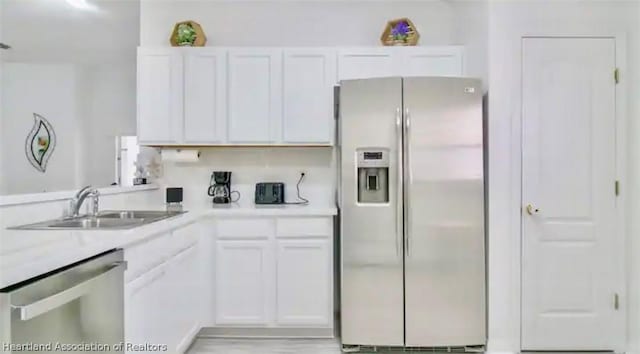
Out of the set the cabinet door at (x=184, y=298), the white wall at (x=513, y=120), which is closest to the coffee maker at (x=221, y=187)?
the cabinet door at (x=184, y=298)

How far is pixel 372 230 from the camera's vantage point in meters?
2.64

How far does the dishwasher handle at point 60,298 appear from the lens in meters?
1.12

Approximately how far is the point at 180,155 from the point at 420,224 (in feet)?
6.59

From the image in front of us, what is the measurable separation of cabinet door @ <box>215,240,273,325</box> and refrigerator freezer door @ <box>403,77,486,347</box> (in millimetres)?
1049

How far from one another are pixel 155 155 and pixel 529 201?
301 centimetres

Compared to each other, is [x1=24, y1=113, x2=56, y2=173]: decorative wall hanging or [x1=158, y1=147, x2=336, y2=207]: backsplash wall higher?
[x1=24, y1=113, x2=56, y2=173]: decorative wall hanging

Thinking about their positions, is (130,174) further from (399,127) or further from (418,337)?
(418,337)

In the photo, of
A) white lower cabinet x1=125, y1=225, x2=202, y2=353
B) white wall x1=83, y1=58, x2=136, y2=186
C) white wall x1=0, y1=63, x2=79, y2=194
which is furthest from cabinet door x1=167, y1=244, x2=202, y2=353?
white wall x1=0, y1=63, x2=79, y2=194

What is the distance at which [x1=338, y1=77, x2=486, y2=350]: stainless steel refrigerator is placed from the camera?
103 inches

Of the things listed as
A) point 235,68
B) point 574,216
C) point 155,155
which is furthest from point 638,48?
point 155,155

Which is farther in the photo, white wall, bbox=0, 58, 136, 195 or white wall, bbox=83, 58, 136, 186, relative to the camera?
white wall, bbox=83, 58, 136, 186

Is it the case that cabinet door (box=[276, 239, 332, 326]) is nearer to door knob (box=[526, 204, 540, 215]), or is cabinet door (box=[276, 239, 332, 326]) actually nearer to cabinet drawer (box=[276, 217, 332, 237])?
cabinet drawer (box=[276, 217, 332, 237])

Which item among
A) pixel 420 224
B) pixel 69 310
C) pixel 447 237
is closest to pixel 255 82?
pixel 420 224

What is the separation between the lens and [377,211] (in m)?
2.63
